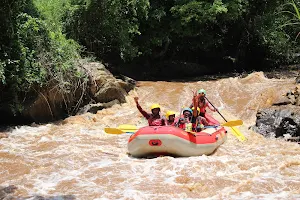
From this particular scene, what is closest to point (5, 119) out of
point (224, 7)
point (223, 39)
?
point (224, 7)

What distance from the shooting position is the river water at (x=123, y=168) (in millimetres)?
5422

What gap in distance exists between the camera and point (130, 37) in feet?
47.3

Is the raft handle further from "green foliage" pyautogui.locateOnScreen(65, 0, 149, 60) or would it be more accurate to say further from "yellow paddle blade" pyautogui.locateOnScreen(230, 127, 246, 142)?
"green foliage" pyautogui.locateOnScreen(65, 0, 149, 60)

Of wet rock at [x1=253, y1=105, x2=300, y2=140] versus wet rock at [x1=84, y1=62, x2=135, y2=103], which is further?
wet rock at [x1=84, y1=62, x2=135, y2=103]

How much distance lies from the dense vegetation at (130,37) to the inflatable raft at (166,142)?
8.63 ft

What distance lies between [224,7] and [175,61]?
12.5 feet

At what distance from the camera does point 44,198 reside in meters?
5.20

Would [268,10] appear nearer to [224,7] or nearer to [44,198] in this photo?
[224,7]

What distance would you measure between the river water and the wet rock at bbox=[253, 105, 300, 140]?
258mm

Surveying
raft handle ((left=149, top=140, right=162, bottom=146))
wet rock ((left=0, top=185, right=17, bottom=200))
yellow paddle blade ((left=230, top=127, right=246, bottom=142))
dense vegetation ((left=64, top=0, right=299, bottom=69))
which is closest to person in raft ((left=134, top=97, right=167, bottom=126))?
raft handle ((left=149, top=140, right=162, bottom=146))

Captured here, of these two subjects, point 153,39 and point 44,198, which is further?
point 153,39

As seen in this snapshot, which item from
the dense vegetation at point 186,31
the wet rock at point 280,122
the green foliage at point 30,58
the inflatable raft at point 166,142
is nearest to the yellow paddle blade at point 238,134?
the wet rock at point 280,122

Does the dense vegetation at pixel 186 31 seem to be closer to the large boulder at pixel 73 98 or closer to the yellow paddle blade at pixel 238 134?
the large boulder at pixel 73 98

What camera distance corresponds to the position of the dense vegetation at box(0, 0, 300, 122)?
32.1 ft
